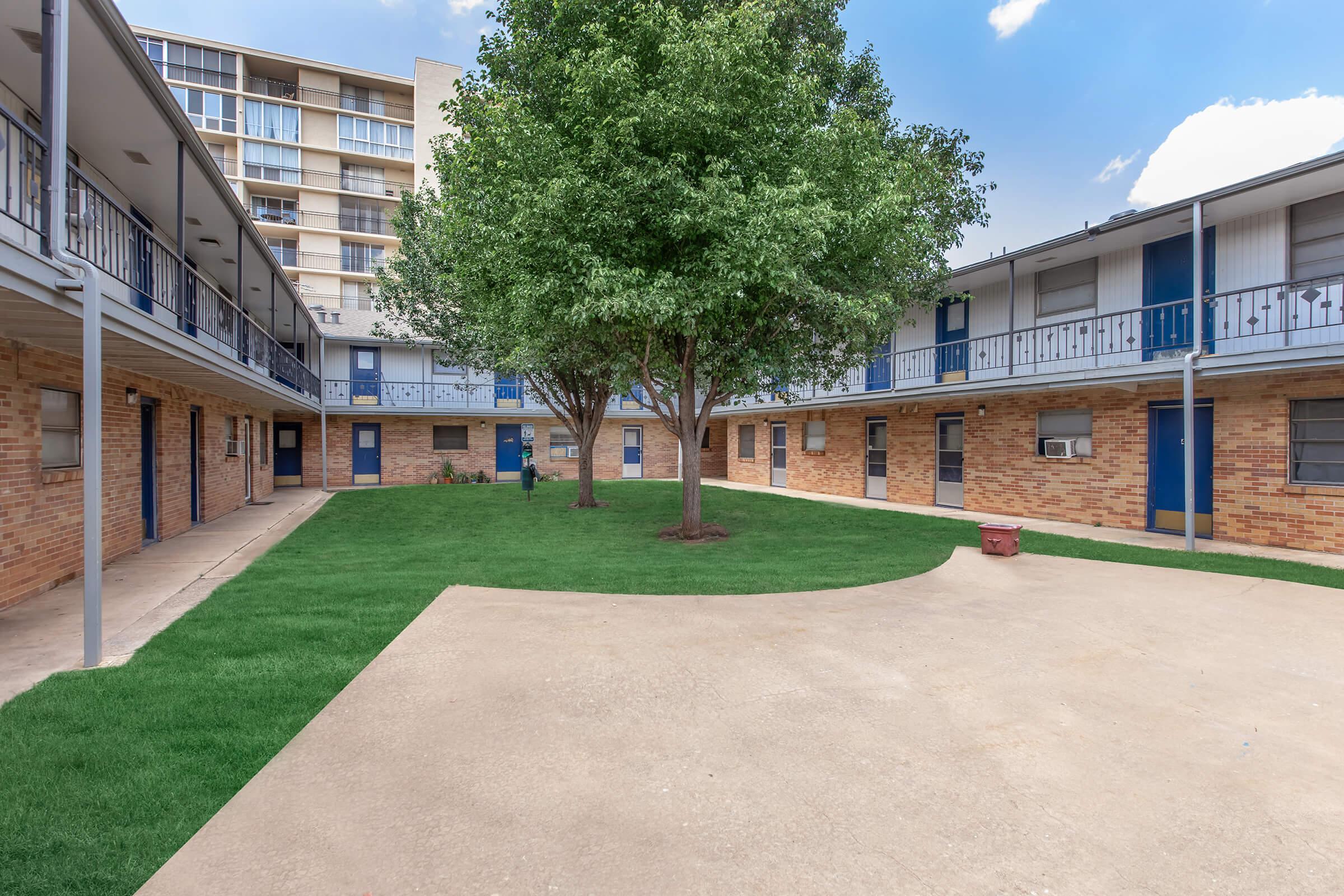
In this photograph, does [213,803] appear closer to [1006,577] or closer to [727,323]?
[1006,577]

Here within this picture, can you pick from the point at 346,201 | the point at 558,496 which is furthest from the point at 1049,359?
the point at 346,201

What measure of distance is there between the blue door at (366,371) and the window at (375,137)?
1480 centimetres

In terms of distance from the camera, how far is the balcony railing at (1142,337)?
32.4ft

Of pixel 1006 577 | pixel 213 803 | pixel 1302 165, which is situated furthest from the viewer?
pixel 1302 165

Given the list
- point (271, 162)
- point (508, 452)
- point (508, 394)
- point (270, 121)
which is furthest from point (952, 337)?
point (270, 121)

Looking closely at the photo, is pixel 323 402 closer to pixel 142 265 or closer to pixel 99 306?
pixel 142 265

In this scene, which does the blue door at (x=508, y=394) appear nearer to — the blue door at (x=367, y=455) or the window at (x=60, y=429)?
the blue door at (x=367, y=455)

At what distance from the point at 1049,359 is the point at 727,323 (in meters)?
7.21

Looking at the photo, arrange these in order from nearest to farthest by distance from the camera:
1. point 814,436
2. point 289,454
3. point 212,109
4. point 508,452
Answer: point 814,436, point 289,454, point 508,452, point 212,109

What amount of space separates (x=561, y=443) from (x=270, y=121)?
23.7 m

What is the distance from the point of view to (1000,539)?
9203mm

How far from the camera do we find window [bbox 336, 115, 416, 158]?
34.2 m

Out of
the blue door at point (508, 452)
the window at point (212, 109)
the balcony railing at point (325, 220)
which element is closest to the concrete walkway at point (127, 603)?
the blue door at point (508, 452)

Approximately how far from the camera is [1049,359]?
43.8 feet
